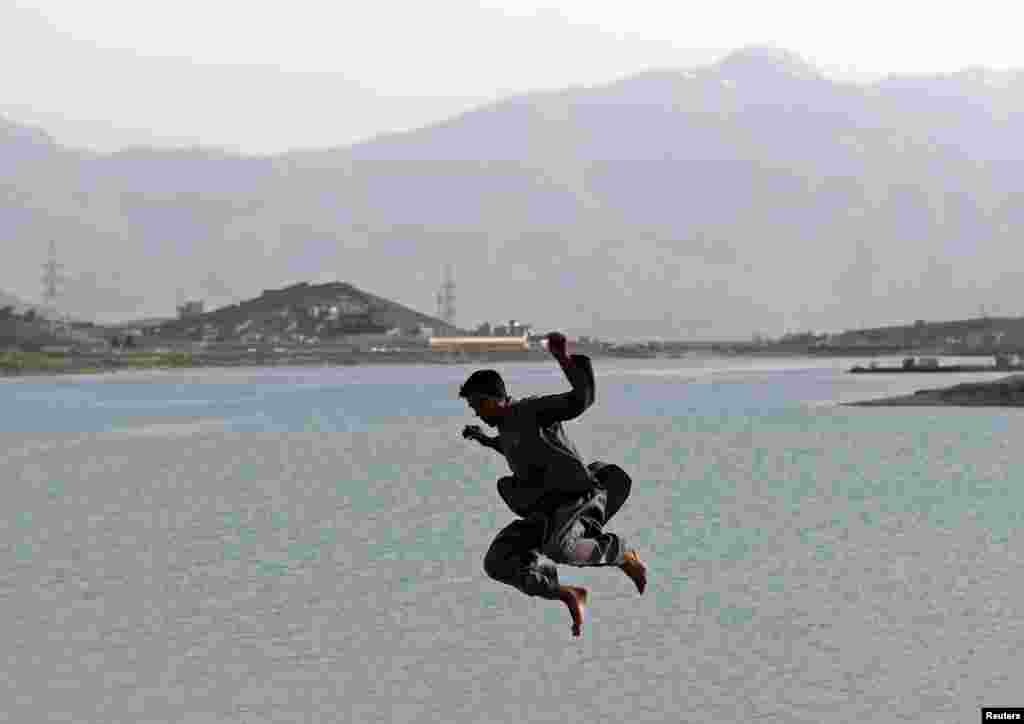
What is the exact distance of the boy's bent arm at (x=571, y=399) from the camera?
11.0 metres

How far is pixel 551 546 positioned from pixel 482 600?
14.7 m

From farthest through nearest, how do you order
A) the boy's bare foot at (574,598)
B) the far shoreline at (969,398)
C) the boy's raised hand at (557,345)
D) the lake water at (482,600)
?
1. the far shoreline at (969,398)
2. the lake water at (482,600)
3. the boy's bare foot at (574,598)
4. the boy's raised hand at (557,345)

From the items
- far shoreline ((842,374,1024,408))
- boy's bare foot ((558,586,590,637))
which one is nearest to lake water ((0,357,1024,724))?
boy's bare foot ((558,586,590,637))

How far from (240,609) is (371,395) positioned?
16179 cm

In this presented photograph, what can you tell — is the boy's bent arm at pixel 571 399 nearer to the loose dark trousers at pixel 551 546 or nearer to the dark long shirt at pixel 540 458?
the dark long shirt at pixel 540 458

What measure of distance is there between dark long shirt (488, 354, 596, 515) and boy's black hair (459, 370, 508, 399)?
16 centimetres

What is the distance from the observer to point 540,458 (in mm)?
11688

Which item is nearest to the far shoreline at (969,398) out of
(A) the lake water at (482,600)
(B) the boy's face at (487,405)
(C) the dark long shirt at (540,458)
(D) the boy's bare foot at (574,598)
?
(A) the lake water at (482,600)

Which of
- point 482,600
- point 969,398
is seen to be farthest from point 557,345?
point 969,398

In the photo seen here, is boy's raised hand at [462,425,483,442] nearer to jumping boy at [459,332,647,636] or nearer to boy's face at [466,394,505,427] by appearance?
jumping boy at [459,332,647,636]

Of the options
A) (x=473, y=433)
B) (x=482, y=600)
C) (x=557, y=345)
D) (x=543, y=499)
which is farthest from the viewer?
(x=482, y=600)

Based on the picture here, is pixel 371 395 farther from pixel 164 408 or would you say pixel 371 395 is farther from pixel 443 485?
pixel 443 485

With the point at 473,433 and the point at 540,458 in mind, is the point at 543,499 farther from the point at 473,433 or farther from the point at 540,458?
the point at 473,433

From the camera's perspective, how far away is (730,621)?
77.7 feet
